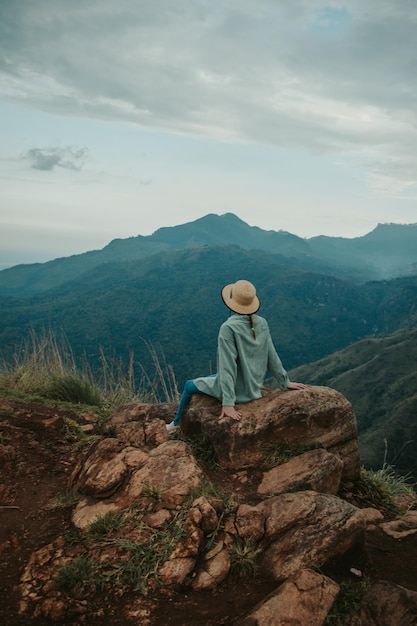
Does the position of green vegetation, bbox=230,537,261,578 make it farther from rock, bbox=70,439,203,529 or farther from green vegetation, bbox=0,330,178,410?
green vegetation, bbox=0,330,178,410

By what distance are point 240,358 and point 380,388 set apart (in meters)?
51.6

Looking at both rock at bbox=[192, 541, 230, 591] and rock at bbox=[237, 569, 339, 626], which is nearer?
rock at bbox=[237, 569, 339, 626]

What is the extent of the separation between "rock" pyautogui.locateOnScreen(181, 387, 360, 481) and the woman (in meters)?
0.14

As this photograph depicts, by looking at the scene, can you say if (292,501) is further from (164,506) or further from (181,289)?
(181,289)

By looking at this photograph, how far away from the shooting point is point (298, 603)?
2545mm

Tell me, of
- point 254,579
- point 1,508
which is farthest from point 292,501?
point 1,508

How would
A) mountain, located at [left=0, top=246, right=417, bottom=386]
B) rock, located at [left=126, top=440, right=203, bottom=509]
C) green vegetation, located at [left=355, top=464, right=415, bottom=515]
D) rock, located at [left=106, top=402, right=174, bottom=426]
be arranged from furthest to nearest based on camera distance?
mountain, located at [left=0, top=246, right=417, bottom=386]
rock, located at [left=106, top=402, right=174, bottom=426]
green vegetation, located at [left=355, top=464, right=415, bottom=515]
rock, located at [left=126, top=440, right=203, bottom=509]

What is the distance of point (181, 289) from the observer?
129500 mm

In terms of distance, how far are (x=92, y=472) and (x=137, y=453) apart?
396mm

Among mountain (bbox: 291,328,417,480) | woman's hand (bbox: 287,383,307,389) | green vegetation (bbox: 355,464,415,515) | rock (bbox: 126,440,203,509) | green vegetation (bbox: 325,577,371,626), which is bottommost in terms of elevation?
mountain (bbox: 291,328,417,480)

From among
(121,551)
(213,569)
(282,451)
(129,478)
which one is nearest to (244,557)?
(213,569)

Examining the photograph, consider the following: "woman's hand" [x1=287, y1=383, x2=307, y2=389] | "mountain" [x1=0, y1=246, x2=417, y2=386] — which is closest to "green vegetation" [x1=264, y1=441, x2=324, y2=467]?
"woman's hand" [x1=287, y1=383, x2=307, y2=389]

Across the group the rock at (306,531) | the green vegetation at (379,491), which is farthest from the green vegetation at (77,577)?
the green vegetation at (379,491)

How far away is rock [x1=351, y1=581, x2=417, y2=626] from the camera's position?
2.44m
